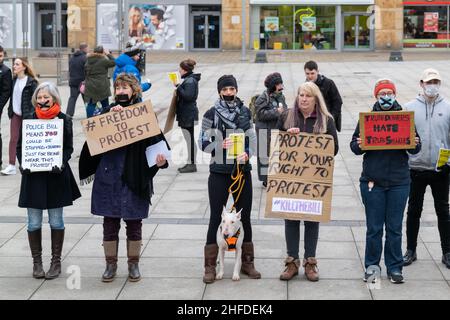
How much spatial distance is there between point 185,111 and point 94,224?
3756 mm

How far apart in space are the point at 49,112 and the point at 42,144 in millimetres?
281

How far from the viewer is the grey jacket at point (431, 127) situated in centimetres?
793

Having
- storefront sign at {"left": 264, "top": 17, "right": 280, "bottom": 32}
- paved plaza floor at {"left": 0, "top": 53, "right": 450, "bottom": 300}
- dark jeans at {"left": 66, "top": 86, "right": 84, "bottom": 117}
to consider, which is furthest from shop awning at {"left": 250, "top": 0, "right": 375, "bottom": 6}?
paved plaza floor at {"left": 0, "top": 53, "right": 450, "bottom": 300}

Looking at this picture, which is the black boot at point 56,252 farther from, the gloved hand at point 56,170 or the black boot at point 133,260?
the black boot at point 133,260

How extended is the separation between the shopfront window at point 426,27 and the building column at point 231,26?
822cm

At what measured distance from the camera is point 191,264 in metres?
8.20

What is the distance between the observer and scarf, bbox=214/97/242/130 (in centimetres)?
770

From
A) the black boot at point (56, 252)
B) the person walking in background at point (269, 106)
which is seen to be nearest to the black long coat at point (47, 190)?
the black boot at point (56, 252)

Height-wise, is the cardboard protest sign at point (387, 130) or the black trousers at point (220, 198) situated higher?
the cardboard protest sign at point (387, 130)

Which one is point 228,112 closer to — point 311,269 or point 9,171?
point 311,269

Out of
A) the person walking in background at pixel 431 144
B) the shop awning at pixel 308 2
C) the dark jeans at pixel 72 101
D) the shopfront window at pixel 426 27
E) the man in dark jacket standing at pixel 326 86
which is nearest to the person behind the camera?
the person walking in background at pixel 431 144

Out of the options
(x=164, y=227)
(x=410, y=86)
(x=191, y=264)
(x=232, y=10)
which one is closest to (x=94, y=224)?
(x=164, y=227)

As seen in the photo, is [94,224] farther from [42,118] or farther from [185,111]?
[185,111]

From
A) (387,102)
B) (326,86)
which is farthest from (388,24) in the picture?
(387,102)
